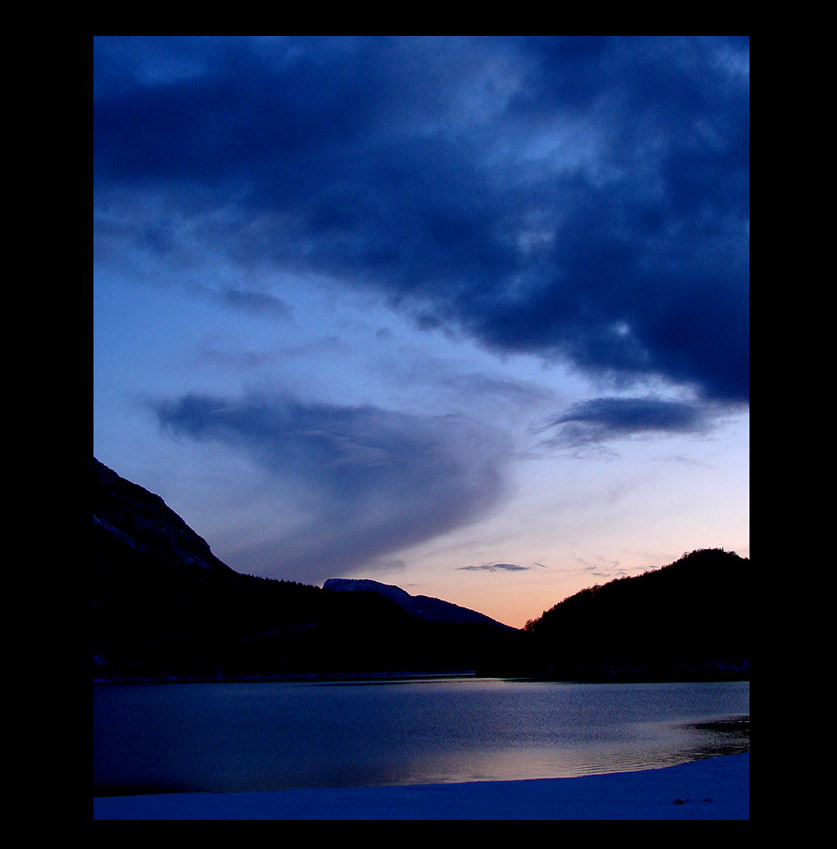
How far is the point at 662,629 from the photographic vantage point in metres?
96.2

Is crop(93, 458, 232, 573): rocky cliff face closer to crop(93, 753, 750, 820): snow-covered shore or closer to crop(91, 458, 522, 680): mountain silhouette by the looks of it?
crop(91, 458, 522, 680): mountain silhouette

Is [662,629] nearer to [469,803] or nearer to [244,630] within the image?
[244,630]

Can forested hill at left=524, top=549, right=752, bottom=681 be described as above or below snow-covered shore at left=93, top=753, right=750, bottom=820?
below

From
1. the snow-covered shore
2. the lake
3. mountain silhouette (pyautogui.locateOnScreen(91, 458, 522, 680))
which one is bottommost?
mountain silhouette (pyautogui.locateOnScreen(91, 458, 522, 680))

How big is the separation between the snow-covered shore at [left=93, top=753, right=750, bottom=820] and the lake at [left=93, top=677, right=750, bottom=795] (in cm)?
1025

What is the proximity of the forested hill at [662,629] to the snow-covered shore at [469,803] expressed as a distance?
91485 mm

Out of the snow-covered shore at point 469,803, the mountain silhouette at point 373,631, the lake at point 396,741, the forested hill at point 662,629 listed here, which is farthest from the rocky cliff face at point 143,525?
the snow-covered shore at point 469,803

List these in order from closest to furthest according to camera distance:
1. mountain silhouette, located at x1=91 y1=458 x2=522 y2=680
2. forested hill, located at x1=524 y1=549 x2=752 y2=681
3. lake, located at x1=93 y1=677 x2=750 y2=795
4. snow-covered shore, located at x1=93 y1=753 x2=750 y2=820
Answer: snow-covered shore, located at x1=93 y1=753 x2=750 y2=820 < lake, located at x1=93 y1=677 x2=750 y2=795 < forested hill, located at x1=524 y1=549 x2=752 y2=681 < mountain silhouette, located at x1=91 y1=458 x2=522 y2=680

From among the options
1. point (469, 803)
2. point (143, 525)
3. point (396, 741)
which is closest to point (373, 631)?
point (143, 525)

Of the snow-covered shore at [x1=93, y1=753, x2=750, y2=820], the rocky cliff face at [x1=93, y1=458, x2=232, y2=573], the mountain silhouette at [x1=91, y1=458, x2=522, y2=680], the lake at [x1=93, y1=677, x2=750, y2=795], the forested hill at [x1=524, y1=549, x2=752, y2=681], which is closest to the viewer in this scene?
the snow-covered shore at [x1=93, y1=753, x2=750, y2=820]

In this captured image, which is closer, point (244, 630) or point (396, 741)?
point (396, 741)

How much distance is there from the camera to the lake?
58.5ft

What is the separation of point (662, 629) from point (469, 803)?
9851cm

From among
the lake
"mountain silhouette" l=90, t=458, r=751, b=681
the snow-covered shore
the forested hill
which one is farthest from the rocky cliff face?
the snow-covered shore
